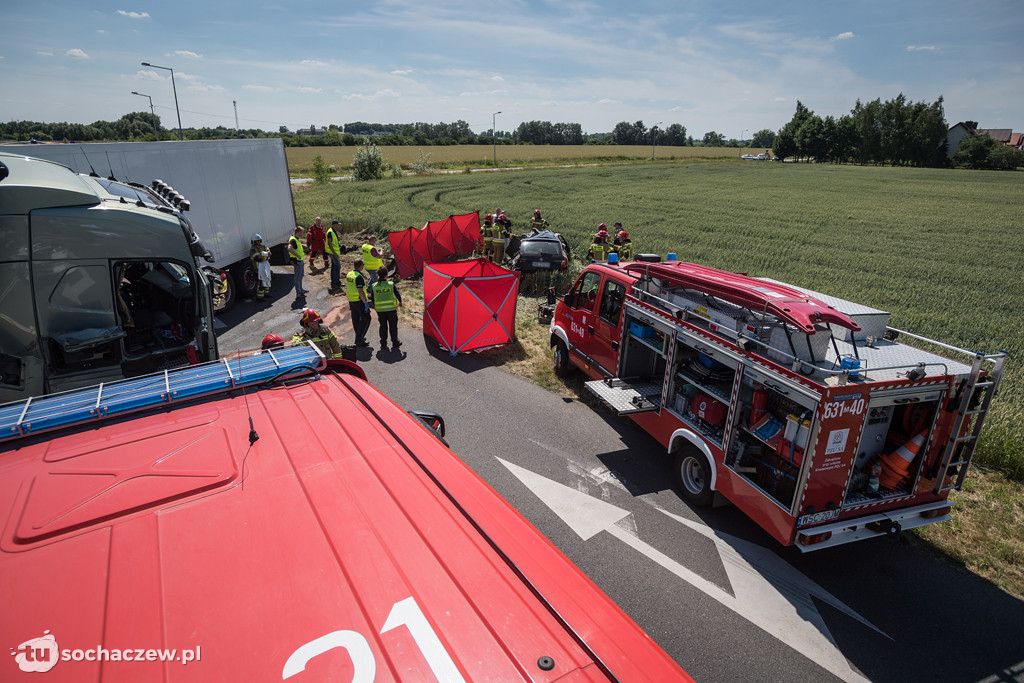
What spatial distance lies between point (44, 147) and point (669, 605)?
11.8 m

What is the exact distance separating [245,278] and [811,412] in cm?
1404

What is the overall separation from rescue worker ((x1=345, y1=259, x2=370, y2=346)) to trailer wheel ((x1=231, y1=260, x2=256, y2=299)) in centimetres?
511

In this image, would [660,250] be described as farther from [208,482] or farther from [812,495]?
[208,482]

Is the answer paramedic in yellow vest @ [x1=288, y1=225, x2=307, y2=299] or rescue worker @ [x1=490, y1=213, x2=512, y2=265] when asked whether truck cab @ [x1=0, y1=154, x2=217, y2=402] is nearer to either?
paramedic in yellow vest @ [x1=288, y1=225, x2=307, y2=299]

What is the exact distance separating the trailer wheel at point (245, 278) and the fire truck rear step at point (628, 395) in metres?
11.0

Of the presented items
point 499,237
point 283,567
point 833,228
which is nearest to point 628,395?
point 283,567

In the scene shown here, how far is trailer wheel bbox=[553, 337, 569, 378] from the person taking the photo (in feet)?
31.8

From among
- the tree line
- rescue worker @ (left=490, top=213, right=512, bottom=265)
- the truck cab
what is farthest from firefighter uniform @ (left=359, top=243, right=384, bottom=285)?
the tree line

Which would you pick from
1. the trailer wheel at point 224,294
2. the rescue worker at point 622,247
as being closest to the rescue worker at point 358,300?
the trailer wheel at point 224,294

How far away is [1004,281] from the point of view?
1723cm

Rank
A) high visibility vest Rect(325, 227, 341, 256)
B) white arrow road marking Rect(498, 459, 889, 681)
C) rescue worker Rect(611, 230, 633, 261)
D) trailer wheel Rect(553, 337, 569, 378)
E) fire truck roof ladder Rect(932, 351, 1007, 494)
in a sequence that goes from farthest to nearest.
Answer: rescue worker Rect(611, 230, 633, 261)
high visibility vest Rect(325, 227, 341, 256)
trailer wheel Rect(553, 337, 569, 378)
fire truck roof ladder Rect(932, 351, 1007, 494)
white arrow road marking Rect(498, 459, 889, 681)

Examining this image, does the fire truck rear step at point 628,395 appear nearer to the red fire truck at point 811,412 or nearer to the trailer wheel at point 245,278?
the red fire truck at point 811,412

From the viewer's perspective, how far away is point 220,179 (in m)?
13.0

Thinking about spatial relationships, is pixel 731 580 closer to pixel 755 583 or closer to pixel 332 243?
pixel 755 583
